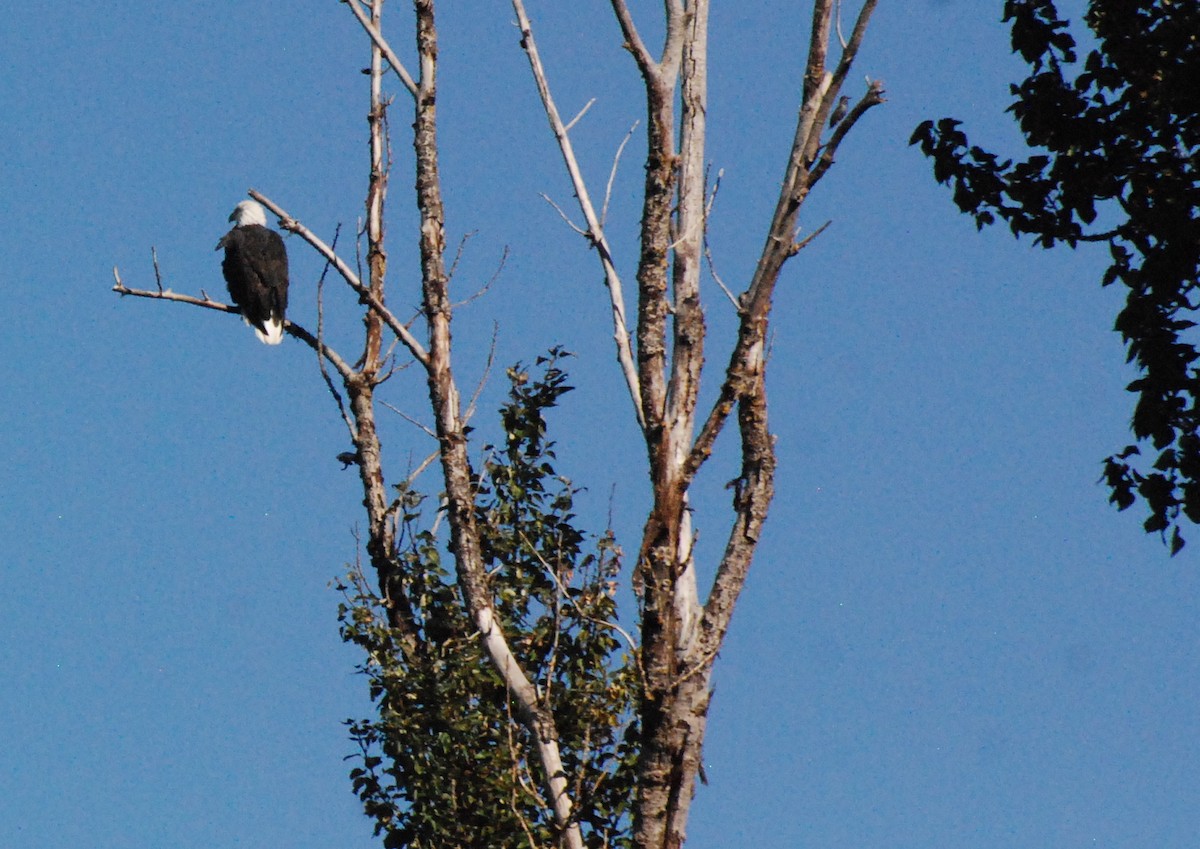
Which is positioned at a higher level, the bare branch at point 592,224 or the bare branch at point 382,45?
the bare branch at point 382,45

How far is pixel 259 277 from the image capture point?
39.1 feet

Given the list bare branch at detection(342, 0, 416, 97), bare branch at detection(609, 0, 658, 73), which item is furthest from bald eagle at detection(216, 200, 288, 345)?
bare branch at detection(609, 0, 658, 73)

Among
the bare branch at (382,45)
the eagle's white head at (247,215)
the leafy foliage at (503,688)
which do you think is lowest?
the leafy foliage at (503,688)

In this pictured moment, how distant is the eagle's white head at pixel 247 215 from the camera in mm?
13319

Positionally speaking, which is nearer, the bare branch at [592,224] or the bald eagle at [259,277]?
the bare branch at [592,224]

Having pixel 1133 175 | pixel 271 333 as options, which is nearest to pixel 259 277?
pixel 271 333

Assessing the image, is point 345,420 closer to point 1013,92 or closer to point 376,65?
point 376,65

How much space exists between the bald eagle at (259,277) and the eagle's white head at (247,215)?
31.9 inches

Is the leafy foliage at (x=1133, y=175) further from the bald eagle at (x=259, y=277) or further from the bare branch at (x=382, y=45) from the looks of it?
the bald eagle at (x=259, y=277)

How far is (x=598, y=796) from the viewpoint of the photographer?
26.5 feet

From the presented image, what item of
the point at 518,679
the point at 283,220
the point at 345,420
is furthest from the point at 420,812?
the point at 283,220

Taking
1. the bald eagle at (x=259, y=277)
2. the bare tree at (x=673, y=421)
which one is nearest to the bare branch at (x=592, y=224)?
the bare tree at (x=673, y=421)

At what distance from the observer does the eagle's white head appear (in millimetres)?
13319

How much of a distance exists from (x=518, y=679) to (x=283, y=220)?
2.77m
